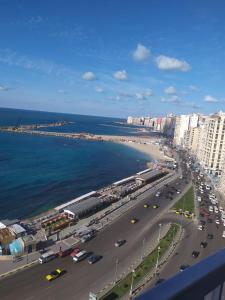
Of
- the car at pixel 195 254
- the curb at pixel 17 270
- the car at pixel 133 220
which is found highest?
the car at pixel 133 220

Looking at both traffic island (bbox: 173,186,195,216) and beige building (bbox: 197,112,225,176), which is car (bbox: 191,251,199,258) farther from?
beige building (bbox: 197,112,225,176)

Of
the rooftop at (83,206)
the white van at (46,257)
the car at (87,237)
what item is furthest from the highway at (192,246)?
the rooftop at (83,206)

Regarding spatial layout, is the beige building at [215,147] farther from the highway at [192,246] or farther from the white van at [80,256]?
the white van at [80,256]

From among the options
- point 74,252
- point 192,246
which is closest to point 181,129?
point 192,246

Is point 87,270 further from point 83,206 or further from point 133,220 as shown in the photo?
point 83,206

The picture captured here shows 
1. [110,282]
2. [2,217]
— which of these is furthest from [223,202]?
[2,217]

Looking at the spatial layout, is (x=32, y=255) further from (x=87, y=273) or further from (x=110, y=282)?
(x=110, y=282)

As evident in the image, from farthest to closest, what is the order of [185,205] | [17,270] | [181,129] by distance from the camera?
[181,129]
[185,205]
[17,270]

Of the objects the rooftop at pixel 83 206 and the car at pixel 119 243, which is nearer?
the car at pixel 119 243
